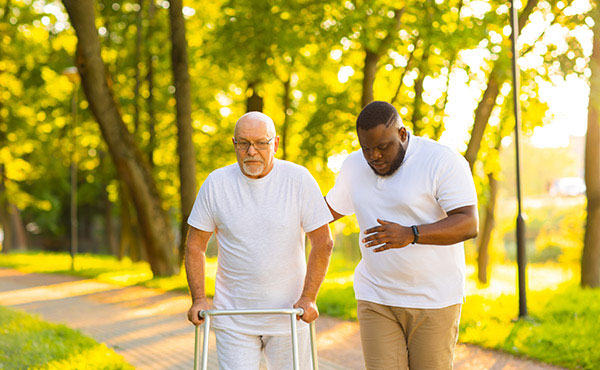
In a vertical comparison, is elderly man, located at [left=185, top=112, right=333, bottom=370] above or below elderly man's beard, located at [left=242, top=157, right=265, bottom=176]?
below

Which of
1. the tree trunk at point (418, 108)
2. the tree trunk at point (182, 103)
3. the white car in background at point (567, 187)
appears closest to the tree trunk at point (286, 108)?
the tree trunk at point (418, 108)

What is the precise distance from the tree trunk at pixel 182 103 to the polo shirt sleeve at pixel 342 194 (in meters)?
12.5

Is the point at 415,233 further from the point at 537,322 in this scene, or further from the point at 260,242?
the point at 537,322

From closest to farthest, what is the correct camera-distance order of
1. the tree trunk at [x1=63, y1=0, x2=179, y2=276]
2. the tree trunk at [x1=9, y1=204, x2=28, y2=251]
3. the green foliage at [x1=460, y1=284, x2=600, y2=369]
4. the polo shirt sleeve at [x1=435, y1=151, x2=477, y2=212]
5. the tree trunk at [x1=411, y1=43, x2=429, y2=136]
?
1. the polo shirt sleeve at [x1=435, y1=151, x2=477, y2=212]
2. the green foliage at [x1=460, y1=284, x2=600, y2=369]
3. the tree trunk at [x1=63, y1=0, x2=179, y2=276]
4. the tree trunk at [x1=411, y1=43, x2=429, y2=136]
5. the tree trunk at [x1=9, y1=204, x2=28, y2=251]

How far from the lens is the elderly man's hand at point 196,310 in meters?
3.87

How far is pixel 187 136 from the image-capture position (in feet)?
54.8

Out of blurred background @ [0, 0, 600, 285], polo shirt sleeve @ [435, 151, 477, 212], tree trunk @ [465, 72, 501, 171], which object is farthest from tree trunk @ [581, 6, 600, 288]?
polo shirt sleeve @ [435, 151, 477, 212]

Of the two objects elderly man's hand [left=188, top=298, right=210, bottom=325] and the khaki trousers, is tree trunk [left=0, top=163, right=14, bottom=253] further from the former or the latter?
the khaki trousers

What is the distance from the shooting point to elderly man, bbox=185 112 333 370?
389 centimetres

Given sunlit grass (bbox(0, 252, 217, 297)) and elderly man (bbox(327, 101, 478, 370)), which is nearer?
elderly man (bbox(327, 101, 478, 370))

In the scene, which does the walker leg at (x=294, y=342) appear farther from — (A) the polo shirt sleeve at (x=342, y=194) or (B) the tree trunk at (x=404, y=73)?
(B) the tree trunk at (x=404, y=73)

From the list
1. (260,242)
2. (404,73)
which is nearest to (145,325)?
(260,242)

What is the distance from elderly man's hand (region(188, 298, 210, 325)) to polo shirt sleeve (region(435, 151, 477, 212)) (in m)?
1.28

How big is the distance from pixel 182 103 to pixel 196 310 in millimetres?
13108
